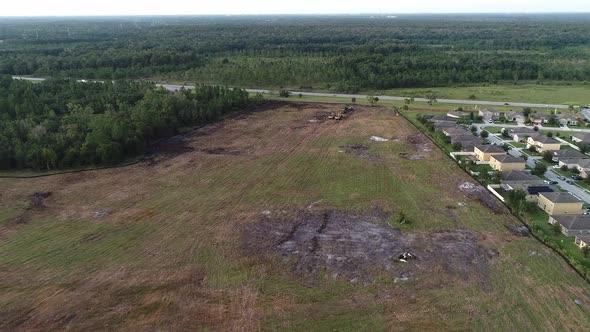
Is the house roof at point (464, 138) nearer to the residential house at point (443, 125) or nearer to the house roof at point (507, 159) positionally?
the residential house at point (443, 125)

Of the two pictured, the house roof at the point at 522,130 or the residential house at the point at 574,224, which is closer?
the residential house at the point at 574,224

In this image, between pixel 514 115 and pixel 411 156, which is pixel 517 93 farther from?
pixel 411 156

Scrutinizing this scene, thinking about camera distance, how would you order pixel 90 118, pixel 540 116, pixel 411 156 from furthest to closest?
pixel 540 116
pixel 90 118
pixel 411 156

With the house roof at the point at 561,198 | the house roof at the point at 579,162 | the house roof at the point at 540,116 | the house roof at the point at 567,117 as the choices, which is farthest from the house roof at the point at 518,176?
the house roof at the point at 567,117

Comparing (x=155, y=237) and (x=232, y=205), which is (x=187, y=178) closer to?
(x=232, y=205)

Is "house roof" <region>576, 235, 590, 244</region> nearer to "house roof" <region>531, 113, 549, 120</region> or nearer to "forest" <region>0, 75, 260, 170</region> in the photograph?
"house roof" <region>531, 113, 549, 120</region>

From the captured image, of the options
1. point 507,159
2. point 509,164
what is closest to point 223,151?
point 507,159

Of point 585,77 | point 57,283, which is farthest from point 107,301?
point 585,77

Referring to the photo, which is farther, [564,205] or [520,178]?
[520,178]
